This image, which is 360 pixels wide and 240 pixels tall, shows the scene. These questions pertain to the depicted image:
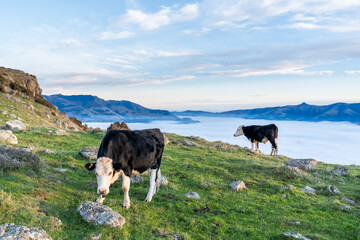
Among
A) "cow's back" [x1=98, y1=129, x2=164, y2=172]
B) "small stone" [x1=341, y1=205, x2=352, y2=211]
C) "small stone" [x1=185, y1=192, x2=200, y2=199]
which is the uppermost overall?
"cow's back" [x1=98, y1=129, x2=164, y2=172]

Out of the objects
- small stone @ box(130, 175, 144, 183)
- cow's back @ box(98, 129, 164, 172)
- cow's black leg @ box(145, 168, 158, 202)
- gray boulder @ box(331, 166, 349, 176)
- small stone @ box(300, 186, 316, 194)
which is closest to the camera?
cow's back @ box(98, 129, 164, 172)

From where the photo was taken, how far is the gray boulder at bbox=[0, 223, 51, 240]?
496 cm

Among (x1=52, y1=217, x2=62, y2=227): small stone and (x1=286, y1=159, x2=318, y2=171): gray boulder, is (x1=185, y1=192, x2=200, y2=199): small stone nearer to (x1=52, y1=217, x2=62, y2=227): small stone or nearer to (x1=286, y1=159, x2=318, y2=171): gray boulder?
(x1=52, y1=217, x2=62, y2=227): small stone

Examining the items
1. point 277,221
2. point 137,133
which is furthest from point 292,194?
point 137,133

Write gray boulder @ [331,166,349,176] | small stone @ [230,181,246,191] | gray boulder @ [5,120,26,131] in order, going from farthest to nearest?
1. gray boulder @ [5,120,26,131]
2. gray boulder @ [331,166,349,176]
3. small stone @ [230,181,246,191]

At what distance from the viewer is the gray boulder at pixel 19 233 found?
4965 millimetres

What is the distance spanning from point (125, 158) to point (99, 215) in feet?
7.36

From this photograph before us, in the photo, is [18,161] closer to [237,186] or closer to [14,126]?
[237,186]

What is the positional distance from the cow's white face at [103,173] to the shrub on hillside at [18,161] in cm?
509

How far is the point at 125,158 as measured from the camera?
8.76 metres

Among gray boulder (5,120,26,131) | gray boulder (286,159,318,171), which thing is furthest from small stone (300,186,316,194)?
gray boulder (5,120,26,131)

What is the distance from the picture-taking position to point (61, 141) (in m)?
21.8

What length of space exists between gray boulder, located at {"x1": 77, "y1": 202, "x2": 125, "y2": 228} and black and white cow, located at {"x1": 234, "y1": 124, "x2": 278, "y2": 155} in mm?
26086

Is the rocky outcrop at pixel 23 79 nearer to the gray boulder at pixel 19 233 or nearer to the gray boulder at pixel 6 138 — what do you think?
the gray boulder at pixel 6 138
